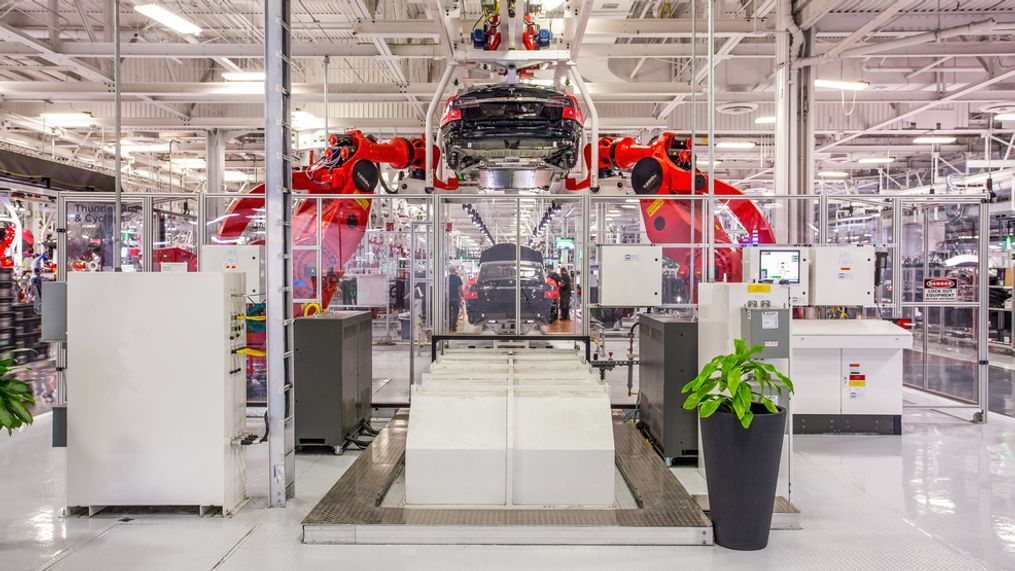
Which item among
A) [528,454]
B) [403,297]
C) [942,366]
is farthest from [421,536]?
[942,366]

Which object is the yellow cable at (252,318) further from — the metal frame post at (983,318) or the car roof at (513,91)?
the metal frame post at (983,318)

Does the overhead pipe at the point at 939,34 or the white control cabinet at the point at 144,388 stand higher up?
the overhead pipe at the point at 939,34

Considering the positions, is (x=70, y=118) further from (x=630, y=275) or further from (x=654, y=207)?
(x=630, y=275)

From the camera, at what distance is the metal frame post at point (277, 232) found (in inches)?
161

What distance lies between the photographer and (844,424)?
6199mm

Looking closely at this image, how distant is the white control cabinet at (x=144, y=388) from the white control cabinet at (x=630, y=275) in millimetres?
3760

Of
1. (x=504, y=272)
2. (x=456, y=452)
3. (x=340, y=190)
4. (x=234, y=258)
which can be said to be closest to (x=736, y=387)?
(x=456, y=452)

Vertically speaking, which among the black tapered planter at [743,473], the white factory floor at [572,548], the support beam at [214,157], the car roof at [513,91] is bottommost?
the white factory floor at [572,548]

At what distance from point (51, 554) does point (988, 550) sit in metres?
5.31

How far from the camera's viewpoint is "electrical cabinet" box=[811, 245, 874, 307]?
633 cm

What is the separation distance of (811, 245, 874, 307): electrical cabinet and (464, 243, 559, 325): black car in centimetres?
451

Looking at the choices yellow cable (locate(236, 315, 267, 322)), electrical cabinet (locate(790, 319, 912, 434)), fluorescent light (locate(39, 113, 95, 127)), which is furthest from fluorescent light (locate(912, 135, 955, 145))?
fluorescent light (locate(39, 113, 95, 127))

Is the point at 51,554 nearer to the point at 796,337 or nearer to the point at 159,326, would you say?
the point at 159,326

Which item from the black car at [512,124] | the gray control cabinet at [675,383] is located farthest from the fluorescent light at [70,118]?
the gray control cabinet at [675,383]
